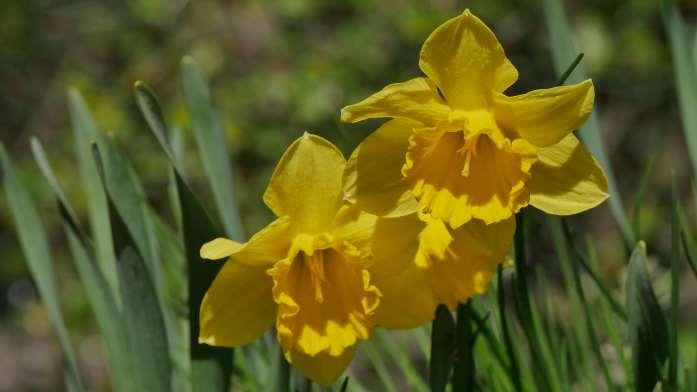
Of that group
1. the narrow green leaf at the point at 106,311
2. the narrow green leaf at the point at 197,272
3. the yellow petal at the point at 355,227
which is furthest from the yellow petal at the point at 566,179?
the narrow green leaf at the point at 106,311

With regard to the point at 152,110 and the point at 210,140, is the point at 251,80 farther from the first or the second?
the point at 152,110

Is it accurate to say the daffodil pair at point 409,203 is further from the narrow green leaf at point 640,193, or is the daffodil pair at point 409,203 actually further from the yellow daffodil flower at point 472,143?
the narrow green leaf at point 640,193

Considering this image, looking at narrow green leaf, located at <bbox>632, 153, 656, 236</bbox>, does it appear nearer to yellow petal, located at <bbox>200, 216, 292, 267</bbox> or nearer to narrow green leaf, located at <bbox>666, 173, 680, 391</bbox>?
narrow green leaf, located at <bbox>666, 173, 680, 391</bbox>

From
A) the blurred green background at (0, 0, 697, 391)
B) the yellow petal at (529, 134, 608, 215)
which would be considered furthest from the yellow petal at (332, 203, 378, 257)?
the blurred green background at (0, 0, 697, 391)

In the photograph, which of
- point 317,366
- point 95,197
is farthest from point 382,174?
point 95,197

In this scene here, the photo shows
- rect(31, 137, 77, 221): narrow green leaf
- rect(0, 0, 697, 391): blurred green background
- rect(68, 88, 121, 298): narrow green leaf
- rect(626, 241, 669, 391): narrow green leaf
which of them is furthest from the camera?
rect(0, 0, 697, 391): blurred green background
